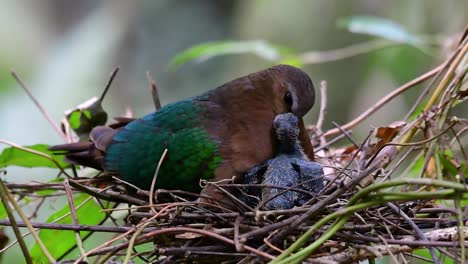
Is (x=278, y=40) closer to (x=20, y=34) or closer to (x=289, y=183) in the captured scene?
(x=20, y=34)

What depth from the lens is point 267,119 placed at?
Result: 2537 millimetres

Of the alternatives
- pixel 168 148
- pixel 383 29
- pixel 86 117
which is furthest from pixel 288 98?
pixel 86 117

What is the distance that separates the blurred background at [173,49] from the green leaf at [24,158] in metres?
2.55

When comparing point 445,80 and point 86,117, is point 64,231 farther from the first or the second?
point 445,80

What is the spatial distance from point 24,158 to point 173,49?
196 inches

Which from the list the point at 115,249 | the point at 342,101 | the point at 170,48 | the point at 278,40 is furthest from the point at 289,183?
the point at 170,48

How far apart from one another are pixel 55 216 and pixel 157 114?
0.59 meters

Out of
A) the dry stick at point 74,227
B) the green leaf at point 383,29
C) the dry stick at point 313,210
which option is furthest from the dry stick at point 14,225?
the green leaf at point 383,29

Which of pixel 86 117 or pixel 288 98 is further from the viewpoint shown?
pixel 86 117

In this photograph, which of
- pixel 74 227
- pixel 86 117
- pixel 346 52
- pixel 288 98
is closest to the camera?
pixel 74 227

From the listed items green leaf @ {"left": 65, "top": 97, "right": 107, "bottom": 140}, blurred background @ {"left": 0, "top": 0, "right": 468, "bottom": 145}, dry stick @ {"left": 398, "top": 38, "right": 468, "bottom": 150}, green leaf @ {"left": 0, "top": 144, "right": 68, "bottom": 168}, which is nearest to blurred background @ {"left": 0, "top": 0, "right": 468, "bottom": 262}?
blurred background @ {"left": 0, "top": 0, "right": 468, "bottom": 145}

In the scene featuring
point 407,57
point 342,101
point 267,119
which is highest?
point 267,119

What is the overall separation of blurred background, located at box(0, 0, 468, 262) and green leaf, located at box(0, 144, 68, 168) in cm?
255

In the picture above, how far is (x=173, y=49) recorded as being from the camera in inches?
287
